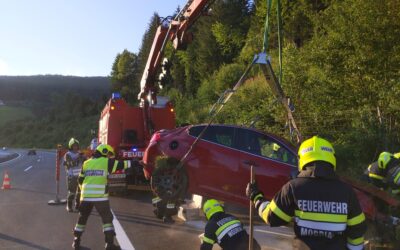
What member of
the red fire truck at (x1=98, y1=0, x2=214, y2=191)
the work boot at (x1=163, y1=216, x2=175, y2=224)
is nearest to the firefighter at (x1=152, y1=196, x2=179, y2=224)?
the work boot at (x1=163, y1=216, x2=175, y2=224)

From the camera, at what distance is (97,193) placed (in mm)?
7469

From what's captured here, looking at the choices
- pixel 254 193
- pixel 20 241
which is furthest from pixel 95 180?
pixel 254 193

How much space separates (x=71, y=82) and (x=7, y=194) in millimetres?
150180

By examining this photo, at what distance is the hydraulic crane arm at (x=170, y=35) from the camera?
12312 mm

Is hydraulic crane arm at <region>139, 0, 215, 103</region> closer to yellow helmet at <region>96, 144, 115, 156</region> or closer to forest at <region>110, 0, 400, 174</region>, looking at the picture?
forest at <region>110, 0, 400, 174</region>

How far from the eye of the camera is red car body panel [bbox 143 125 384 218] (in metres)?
8.24

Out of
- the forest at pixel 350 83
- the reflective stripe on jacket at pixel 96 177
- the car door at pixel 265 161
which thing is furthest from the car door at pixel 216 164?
the forest at pixel 350 83

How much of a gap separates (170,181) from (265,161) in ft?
5.43

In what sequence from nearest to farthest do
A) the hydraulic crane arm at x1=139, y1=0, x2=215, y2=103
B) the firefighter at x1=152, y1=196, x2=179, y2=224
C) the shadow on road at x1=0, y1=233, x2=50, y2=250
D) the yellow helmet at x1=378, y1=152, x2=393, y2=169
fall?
the yellow helmet at x1=378, y1=152, x2=393, y2=169 → the shadow on road at x1=0, y1=233, x2=50, y2=250 → the firefighter at x1=152, y1=196, x2=179, y2=224 → the hydraulic crane arm at x1=139, y1=0, x2=215, y2=103

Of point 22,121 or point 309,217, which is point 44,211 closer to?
point 309,217

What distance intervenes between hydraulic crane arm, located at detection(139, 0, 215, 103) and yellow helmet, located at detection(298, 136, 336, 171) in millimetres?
8676

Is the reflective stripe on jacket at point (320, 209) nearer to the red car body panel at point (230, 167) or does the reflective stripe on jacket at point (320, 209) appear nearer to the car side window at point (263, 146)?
the red car body panel at point (230, 167)

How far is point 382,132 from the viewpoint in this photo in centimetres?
1116

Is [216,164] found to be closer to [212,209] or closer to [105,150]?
[105,150]
